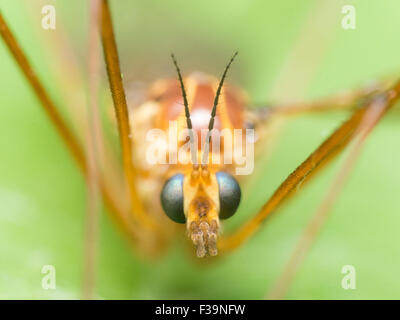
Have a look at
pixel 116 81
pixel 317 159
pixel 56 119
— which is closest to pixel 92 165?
pixel 56 119

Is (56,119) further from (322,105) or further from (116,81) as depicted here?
(322,105)

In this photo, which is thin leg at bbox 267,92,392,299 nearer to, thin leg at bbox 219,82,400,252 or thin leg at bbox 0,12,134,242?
thin leg at bbox 219,82,400,252

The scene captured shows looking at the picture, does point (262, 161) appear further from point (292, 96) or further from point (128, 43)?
point (128, 43)

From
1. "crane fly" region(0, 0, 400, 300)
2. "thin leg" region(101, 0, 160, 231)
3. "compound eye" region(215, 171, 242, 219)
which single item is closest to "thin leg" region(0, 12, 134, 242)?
"crane fly" region(0, 0, 400, 300)

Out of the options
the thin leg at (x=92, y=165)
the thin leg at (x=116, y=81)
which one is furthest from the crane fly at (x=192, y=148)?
the thin leg at (x=92, y=165)

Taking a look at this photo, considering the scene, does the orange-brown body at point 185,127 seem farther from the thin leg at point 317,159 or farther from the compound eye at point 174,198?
the thin leg at point 317,159

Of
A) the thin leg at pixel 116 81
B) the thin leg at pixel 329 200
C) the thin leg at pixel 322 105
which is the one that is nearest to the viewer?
→ the thin leg at pixel 116 81
